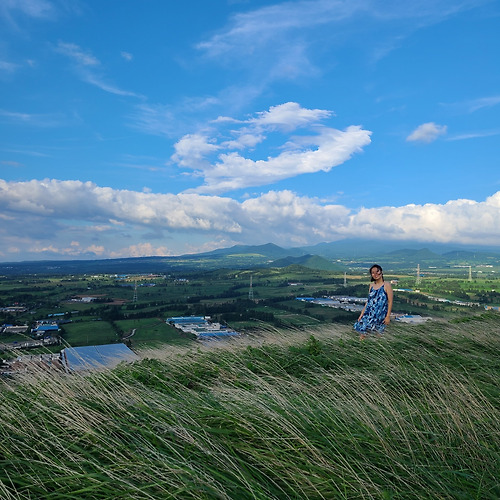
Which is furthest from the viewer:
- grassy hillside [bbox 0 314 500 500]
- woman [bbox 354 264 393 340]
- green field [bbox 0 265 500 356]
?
green field [bbox 0 265 500 356]

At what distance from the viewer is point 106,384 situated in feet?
16.4

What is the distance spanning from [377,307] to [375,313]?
6.7 inches

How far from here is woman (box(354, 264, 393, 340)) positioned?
8.77 meters

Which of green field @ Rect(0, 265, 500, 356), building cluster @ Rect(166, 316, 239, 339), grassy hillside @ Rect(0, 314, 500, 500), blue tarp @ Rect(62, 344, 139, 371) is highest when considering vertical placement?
grassy hillside @ Rect(0, 314, 500, 500)

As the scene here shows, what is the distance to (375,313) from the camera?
9016mm

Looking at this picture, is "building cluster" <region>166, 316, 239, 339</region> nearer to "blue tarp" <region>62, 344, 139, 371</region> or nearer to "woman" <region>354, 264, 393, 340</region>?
"blue tarp" <region>62, 344, 139, 371</region>

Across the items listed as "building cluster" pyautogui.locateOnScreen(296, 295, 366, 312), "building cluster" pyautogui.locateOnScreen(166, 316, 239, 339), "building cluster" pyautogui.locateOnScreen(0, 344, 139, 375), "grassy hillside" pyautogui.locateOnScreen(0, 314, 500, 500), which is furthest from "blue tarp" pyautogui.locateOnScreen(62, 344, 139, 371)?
"building cluster" pyautogui.locateOnScreen(296, 295, 366, 312)

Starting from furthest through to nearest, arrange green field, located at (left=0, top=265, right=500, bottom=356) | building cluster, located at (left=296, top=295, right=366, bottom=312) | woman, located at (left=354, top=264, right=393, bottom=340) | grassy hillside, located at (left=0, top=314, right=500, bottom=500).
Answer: building cluster, located at (left=296, top=295, right=366, bottom=312) < green field, located at (left=0, top=265, right=500, bottom=356) < woman, located at (left=354, top=264, right=393, bottom=340) < grassy hillside, located at (left=0, top=314, right=500, bottom=500)

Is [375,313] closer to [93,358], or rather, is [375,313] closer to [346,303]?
[93,358]

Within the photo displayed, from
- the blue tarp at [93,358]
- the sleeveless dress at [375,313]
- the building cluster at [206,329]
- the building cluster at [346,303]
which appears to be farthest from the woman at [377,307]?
the building cluster at [346,303]

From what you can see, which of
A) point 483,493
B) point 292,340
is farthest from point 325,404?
point 292,340

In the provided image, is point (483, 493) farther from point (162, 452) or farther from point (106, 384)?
point (106, 384)

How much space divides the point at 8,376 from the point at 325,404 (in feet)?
15.7

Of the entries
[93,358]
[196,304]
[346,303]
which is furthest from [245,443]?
[196,304]
